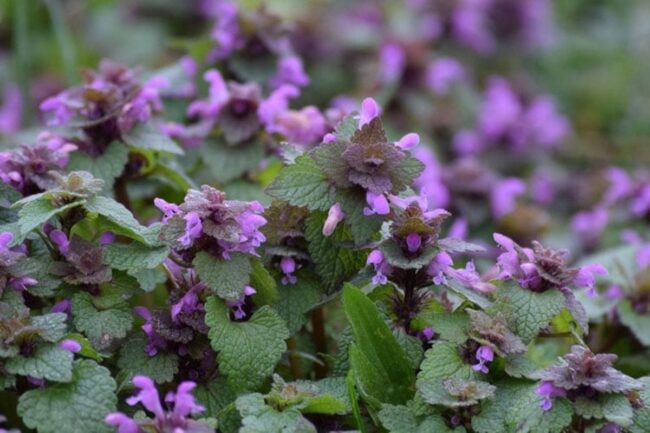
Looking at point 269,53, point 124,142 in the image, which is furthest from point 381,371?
point 269,53

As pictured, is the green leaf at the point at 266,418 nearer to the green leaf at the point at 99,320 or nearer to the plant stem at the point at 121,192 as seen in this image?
the green leaf at the point at 99,320

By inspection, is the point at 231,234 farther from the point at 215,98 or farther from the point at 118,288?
the point at 215,98

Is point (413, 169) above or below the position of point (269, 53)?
above

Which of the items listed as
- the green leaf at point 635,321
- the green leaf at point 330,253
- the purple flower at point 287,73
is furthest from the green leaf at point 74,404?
the purple flower at point 287,73

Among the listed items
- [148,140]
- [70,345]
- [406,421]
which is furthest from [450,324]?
[148,140]

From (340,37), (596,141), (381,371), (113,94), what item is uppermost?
(113,94)

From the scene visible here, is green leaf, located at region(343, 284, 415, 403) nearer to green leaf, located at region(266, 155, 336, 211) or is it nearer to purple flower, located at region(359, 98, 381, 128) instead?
green leaf, located at region(266, 155, 336, 211)

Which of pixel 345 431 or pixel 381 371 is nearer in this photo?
pixel 345 431
